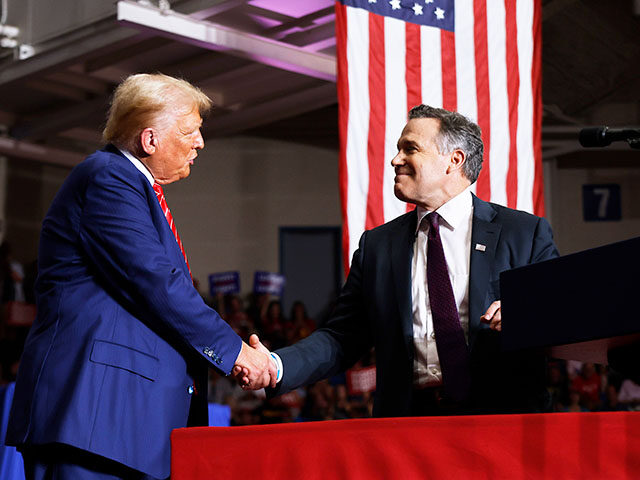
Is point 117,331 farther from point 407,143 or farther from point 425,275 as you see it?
point 407,143

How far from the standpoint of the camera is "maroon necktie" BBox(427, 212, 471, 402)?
2.23 metres

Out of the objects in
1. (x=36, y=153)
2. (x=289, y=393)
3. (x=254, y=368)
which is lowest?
(x=289, y=393)

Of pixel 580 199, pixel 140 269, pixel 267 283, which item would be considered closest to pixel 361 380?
pixel 267 283

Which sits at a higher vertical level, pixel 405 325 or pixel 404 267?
pixel 404 267

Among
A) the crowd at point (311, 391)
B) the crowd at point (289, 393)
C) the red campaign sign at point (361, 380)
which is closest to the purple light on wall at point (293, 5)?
the crowd at point (311, 391)

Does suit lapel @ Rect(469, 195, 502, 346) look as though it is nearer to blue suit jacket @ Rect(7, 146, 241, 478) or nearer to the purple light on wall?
blue suit jacket @ Rect(7, 146, 241, 478)

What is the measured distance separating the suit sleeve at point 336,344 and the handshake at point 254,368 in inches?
2.9

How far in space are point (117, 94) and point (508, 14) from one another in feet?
7.47

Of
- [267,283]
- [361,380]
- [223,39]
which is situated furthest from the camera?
[267,283]

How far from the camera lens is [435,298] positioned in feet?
7.64

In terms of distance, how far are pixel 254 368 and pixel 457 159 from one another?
819 millimetres

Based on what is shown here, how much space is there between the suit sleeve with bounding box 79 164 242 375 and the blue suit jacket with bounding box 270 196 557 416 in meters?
0.42

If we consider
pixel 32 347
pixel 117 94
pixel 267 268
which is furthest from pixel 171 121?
pixel 267 268

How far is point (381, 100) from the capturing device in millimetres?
3846
